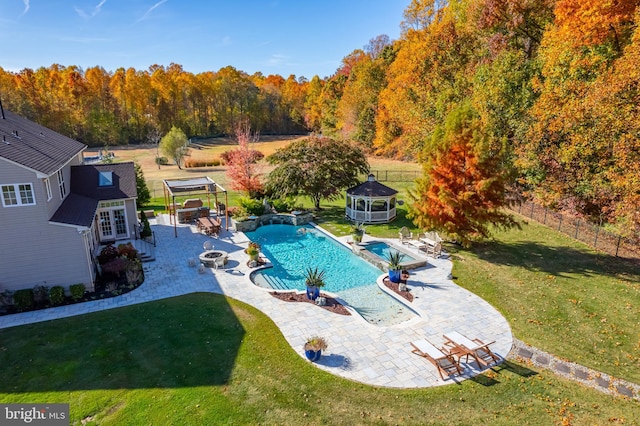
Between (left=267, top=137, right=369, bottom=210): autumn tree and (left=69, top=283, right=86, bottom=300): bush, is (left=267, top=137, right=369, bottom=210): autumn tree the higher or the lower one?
the higher one

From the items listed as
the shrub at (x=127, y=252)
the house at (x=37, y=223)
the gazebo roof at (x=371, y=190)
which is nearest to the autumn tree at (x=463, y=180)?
the gazebo roof at (x=371, y=190)

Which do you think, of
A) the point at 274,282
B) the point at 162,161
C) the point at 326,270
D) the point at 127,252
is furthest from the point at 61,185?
the point at 162,161

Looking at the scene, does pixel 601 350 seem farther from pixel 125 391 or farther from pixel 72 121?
pixel 72 121

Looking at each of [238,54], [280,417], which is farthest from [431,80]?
[280,417]

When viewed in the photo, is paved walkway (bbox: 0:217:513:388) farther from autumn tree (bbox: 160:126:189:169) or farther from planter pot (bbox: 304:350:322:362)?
autumn tree (bbox: 160:126:189:169)

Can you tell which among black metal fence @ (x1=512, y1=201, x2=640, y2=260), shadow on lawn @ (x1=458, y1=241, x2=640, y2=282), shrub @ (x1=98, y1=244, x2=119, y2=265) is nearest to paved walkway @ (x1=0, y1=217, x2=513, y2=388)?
shrub @ (x1=98, y1=244, x2=119, y2=265)

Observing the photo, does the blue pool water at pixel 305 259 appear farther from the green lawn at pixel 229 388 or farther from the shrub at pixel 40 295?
the shrub at pixel 40 295
